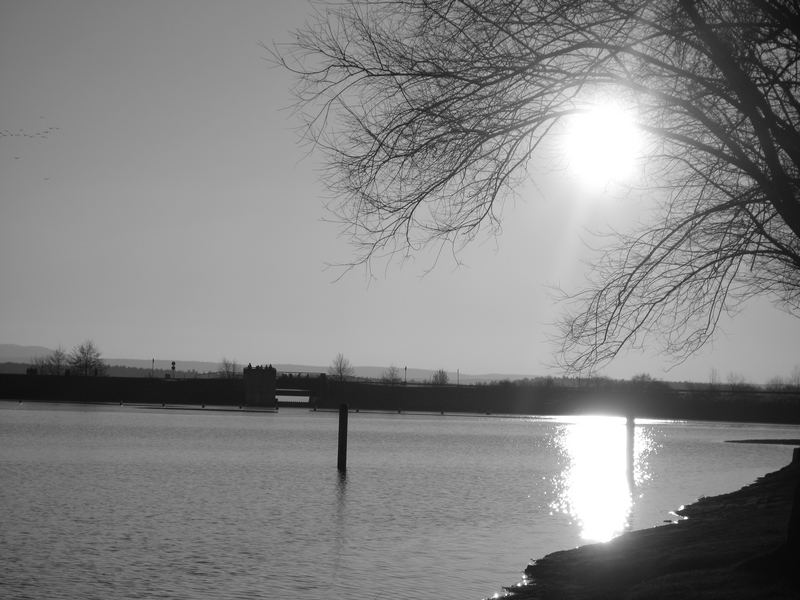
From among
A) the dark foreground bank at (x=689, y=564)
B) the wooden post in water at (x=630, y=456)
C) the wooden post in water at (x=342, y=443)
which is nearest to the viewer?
the dark foreground bank at (x=689, y=564)

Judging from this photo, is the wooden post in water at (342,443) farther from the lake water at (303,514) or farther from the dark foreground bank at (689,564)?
the dark foreground bank at (689,564)

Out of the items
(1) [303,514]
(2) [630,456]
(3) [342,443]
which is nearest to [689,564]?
(1) [303,514]

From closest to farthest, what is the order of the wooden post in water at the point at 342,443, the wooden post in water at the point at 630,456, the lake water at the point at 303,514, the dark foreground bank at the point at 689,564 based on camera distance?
the dark foreground bank at the point at 689,564 → the lake water at the point at 303,514 → the wooden post in water at the point at 342,443 → the wooden post in water at the point at 630,456

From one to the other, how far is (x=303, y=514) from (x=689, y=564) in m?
15.1

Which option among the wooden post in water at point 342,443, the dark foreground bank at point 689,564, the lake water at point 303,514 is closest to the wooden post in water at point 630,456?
the lake water at point 303,514

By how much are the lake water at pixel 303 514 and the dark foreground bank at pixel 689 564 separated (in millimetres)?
1462

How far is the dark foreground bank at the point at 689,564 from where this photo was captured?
37.5 feet

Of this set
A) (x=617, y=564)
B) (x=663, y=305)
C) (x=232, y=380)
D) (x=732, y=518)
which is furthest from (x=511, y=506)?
(x=232, y=380)

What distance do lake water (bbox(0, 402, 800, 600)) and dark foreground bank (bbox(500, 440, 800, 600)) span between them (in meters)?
1.46

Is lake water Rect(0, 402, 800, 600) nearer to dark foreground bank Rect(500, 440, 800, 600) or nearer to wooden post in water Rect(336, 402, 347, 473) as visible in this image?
wooden post in water Rect(336, 402, 347, 473)

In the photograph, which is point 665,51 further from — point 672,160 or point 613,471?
point 613,471

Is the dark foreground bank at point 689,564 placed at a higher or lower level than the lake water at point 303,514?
higher

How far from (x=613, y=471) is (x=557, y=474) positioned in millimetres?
5727

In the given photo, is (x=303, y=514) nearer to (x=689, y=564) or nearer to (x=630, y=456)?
(x=689, y=564)
